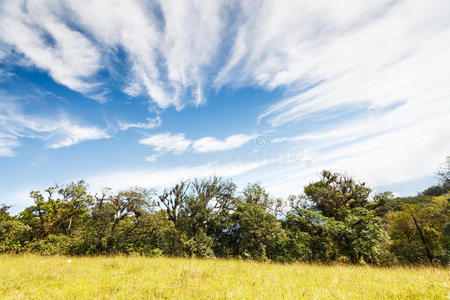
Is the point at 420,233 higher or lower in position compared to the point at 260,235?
lower

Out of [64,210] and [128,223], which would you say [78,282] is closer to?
[128,223]

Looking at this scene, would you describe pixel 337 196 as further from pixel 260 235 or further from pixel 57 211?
pixel 57 211

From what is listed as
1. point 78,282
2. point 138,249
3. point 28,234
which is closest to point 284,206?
point 138,249

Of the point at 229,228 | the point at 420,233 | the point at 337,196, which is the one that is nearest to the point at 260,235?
the point at 229,228

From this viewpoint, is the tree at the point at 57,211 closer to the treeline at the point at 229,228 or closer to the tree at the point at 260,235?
the treeline at the point at 229,228

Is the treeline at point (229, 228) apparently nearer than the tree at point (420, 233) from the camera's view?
Yes

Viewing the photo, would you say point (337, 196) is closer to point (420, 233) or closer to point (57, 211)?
point (420, 233)

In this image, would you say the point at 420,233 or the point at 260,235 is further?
the point at 420,233

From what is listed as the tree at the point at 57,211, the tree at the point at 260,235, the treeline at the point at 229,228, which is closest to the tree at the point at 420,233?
the treeline at the point at 229,228

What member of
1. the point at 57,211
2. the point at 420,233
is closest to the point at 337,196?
the point at 420,233

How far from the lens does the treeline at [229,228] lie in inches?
798

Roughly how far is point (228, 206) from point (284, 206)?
9.65 meters

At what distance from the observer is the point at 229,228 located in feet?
85.5

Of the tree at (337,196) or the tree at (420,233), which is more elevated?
the tree at (337,196)
